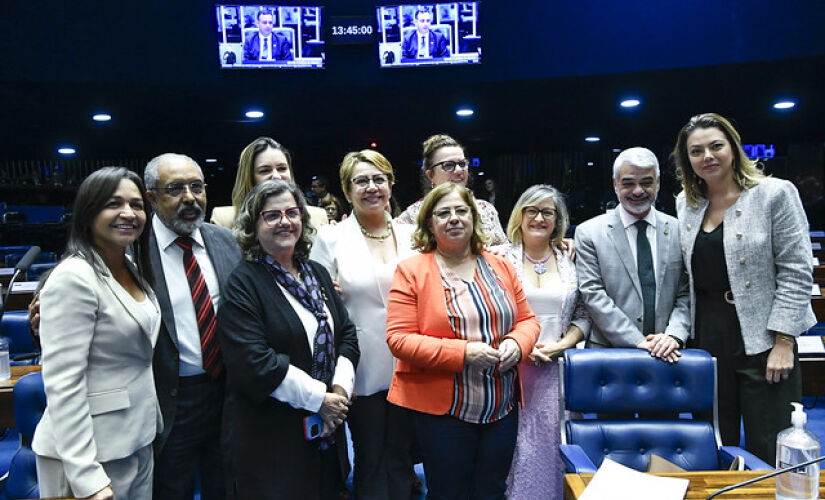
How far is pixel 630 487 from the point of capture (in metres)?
1.39

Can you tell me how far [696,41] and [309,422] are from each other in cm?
506

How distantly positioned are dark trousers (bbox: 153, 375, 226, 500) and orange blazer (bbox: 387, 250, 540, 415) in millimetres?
638

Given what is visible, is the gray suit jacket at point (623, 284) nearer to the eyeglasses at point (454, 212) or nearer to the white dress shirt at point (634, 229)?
the white dress shirt at point (634, 229)

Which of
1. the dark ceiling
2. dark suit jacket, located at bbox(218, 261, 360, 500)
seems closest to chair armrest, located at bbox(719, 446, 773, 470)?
dark suit jacket, located at bbox(218, 261, 360, 500)

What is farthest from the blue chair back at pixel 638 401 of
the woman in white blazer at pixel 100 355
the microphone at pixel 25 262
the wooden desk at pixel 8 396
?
the microphone at pixel 25 262

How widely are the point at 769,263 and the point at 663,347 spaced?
55 cm

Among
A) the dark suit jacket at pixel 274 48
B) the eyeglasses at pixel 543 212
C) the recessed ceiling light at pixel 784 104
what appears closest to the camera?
the eyeglasses at pixel 543 212

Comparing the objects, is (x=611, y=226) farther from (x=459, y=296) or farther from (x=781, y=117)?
(x=781, y=117)

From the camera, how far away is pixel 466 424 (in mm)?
1883

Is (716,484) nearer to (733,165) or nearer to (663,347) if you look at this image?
(663,347)

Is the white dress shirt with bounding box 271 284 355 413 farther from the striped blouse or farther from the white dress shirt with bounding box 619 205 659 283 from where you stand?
the white dress shirt with bounding box 619 205 659 283

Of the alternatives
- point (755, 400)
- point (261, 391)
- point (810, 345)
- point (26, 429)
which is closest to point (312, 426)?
point (261, 391)

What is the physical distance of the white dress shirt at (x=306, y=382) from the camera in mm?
1722

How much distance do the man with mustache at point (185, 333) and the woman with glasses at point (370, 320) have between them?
0.48 meters
